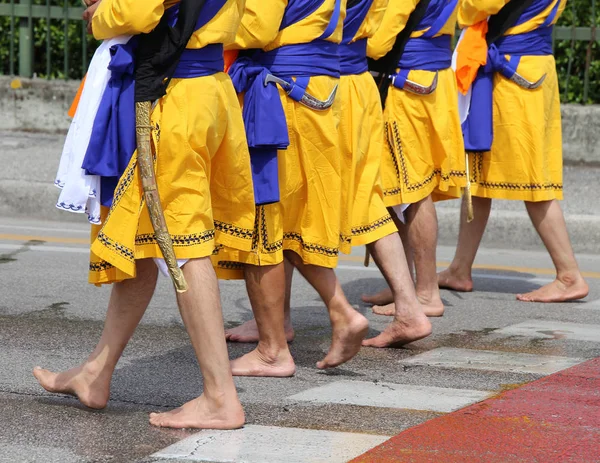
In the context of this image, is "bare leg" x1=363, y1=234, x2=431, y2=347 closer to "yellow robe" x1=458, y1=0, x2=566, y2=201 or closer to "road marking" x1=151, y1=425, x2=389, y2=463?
"road marking" x1=151, y1=425, x2=389, y2=463

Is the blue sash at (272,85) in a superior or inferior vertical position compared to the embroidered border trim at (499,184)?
superior

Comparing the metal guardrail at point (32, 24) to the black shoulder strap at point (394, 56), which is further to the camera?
the metal guardrail at point (32, 24)

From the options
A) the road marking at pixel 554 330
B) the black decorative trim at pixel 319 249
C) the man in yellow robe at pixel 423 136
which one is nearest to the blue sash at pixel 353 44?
the man in yellow robe at pixel 423 136

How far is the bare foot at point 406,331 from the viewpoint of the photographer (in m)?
5.62

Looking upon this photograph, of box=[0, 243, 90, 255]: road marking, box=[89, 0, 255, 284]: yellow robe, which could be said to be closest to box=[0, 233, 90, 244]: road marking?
box=[0, 243, 90, 255]: road marking

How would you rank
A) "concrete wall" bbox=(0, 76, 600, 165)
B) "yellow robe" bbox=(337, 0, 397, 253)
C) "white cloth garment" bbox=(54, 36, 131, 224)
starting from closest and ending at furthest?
"white cloth garment" bbox=(54, 36, 131, 224)
"yellow robe" bbox=(337, 0, 397, 253)
"concrete wall" bbox=(0, 76, 600, 165)

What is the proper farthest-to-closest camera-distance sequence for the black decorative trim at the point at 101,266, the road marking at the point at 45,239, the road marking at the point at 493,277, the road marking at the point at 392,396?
the road marking at the point at 45,239 < the road marking at the point at 493,277 < the road marking at the point at 392,396 < the black decorative trim at the point at 101,266

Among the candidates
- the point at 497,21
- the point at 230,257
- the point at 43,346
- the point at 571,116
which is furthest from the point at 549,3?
the point at 571,116

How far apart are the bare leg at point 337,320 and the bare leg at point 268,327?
0.14 meters

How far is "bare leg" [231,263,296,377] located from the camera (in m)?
5.19

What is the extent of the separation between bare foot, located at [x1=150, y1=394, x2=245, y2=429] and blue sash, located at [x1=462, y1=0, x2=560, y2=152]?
10.0 ft

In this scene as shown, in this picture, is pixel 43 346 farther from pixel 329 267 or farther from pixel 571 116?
pixel 571 116

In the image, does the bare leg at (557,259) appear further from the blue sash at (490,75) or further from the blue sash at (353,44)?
the blue sash at (353,44)

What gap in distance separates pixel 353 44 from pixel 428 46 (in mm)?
839
